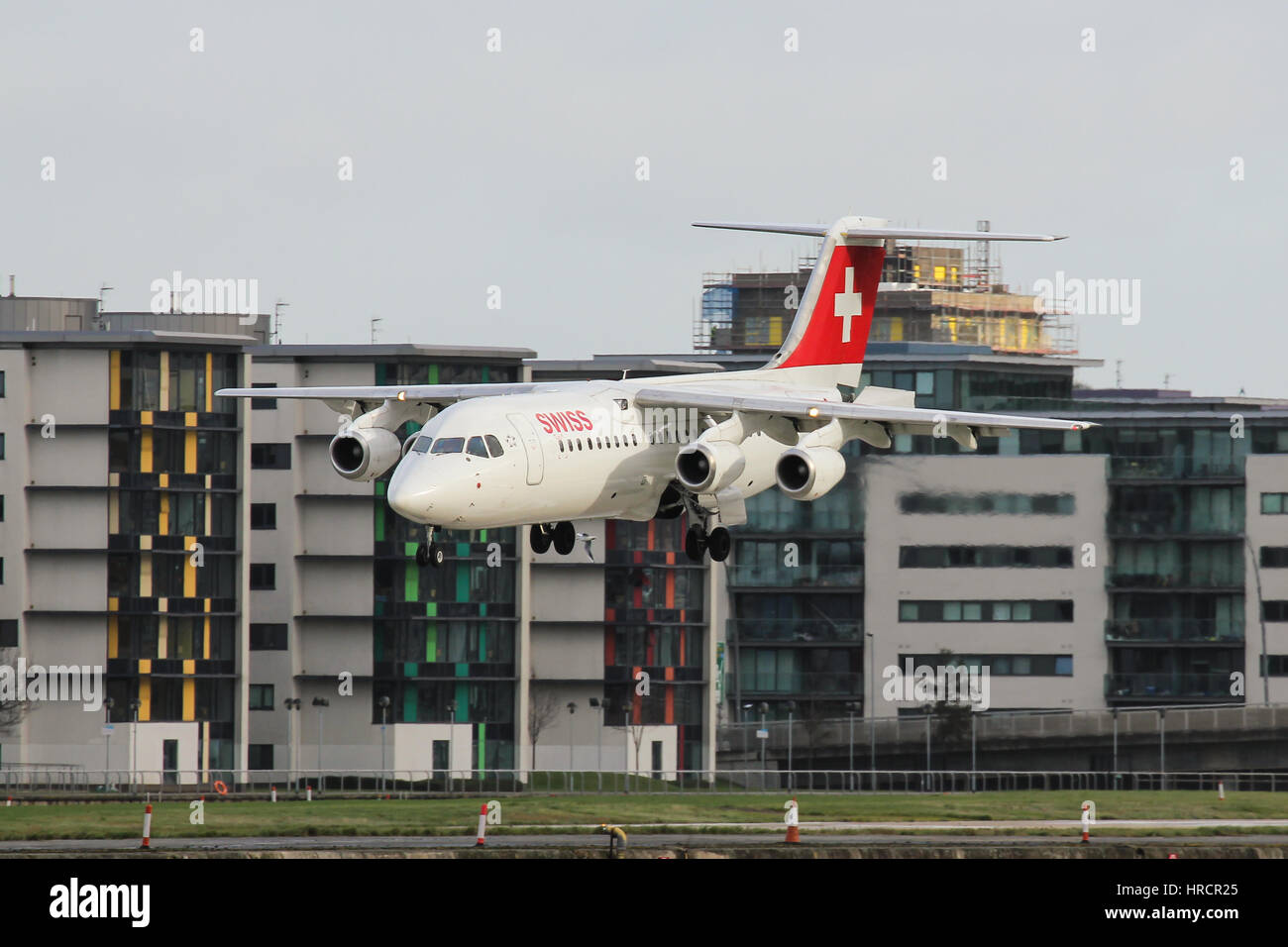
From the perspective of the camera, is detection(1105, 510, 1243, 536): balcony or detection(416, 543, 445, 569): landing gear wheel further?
detection(1105, 510, 1243, 536): balcony

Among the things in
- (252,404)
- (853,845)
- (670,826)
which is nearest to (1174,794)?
(670,826)

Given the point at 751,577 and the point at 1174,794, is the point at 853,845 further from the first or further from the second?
the point at 751,577

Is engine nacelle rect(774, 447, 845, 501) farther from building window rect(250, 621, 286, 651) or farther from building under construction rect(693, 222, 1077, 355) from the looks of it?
building under construction rect(693, 222, 1077, 355)

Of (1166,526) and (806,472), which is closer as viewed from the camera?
(806,472)

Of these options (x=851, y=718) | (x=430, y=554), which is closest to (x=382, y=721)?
(x=851, y=718)

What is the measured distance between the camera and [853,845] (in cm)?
5222

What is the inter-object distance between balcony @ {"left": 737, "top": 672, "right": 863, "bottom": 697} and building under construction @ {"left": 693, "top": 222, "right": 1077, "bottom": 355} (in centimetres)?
2736

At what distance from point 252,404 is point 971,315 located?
65519 mm

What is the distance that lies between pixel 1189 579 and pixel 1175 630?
2.57 meters

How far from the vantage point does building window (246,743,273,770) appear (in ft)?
330

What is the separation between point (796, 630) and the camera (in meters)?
116

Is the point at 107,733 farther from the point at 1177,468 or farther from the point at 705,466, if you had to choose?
the point at 1177,468
